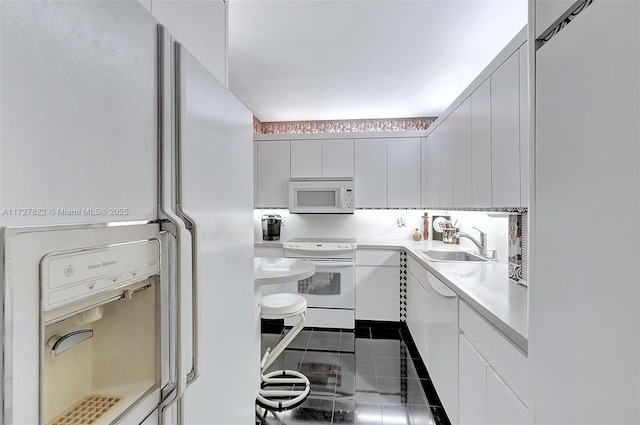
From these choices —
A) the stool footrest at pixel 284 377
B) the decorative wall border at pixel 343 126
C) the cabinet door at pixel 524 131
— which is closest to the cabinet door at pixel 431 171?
the decorative wall border at pixel 343 126

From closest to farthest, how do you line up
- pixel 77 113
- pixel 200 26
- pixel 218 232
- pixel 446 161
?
pixel 77 113, pixel 218 232, pixel 200 26, pixel 446 161

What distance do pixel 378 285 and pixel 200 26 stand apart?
2.91 m

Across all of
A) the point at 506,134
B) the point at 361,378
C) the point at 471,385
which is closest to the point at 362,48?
the point at 506,134

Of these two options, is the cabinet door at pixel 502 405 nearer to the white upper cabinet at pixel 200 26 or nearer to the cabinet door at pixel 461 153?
the cabinet door at pixel 461 153

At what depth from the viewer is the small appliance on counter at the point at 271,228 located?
400 cm

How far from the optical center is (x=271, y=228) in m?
4.00

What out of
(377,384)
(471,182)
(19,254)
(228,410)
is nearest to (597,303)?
(19,254)

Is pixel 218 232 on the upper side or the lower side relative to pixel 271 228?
upper

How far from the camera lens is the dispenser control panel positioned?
1.36ft

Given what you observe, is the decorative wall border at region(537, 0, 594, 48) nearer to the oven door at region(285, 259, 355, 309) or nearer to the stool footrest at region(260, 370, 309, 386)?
the stool footrest at region(260, 370, 309, 386)

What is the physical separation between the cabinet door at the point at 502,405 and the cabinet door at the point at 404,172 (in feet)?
8.49

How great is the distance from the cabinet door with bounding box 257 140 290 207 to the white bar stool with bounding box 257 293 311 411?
1842mm

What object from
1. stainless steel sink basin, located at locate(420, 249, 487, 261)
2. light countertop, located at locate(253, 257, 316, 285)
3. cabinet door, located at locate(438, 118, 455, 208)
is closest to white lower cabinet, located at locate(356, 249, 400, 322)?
stainless steel sink basin, located at locate(420, 249, 487, 261)

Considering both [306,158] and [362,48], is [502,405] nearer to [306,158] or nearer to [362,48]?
[362,48]
